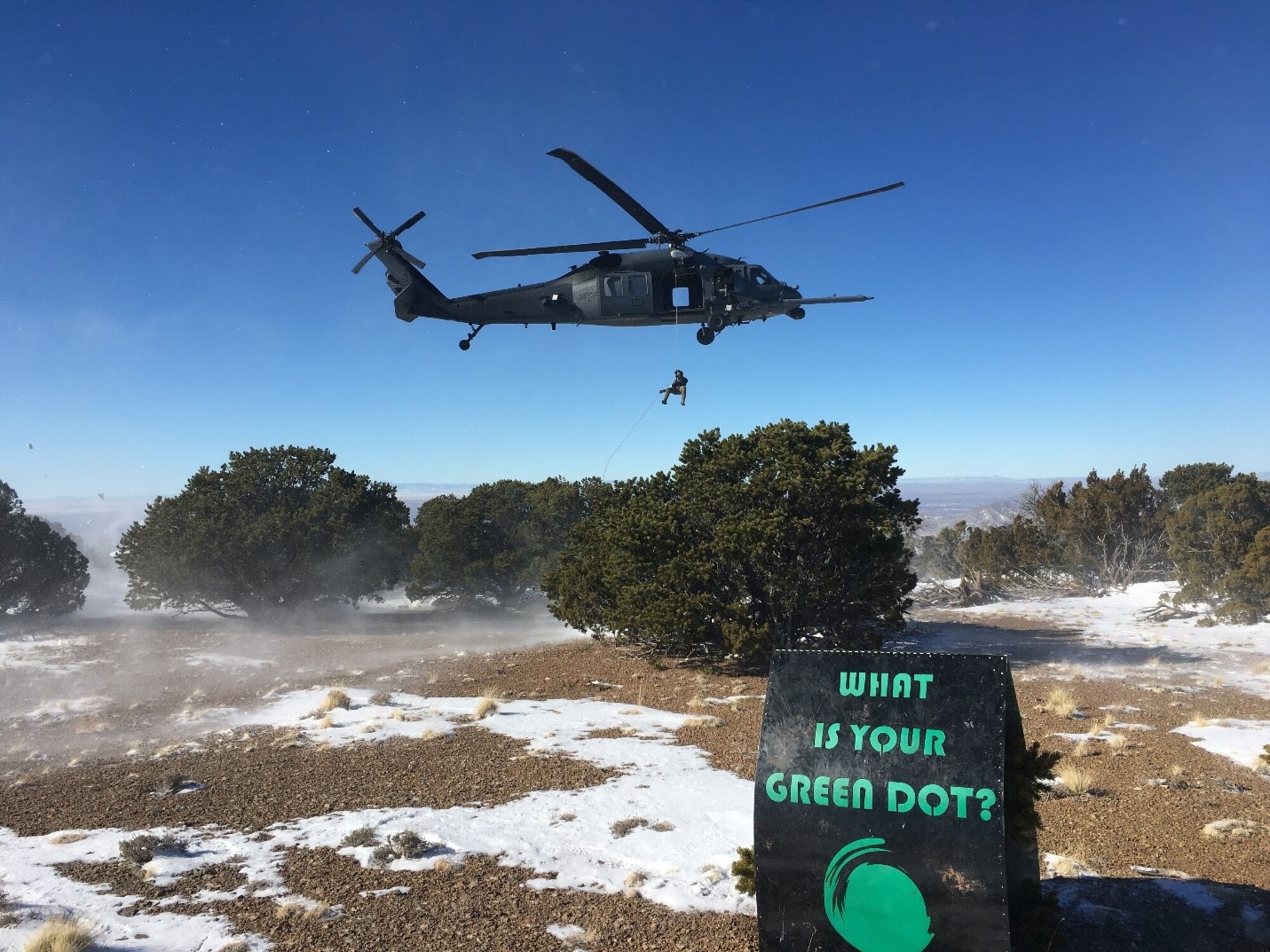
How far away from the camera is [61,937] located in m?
6.00

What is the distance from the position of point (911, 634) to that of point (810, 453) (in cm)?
985

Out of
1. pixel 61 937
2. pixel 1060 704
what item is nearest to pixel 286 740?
pixel 61 937

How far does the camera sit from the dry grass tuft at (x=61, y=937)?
5.96m

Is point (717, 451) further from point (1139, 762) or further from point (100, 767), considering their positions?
point (100, 767)

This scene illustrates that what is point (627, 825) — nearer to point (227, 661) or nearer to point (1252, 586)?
point (227, 661)

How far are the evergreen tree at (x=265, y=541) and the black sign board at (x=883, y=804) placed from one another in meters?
34.6

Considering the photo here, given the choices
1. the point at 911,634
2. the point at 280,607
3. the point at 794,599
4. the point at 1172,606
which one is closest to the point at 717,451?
the point at 794,599

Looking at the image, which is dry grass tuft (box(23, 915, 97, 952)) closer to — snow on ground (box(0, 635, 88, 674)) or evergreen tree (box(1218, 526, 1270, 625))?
snow on ground (box(0, 635, 88, 674))

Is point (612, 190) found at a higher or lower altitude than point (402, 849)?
higher

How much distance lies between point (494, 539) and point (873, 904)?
36474 millimetres

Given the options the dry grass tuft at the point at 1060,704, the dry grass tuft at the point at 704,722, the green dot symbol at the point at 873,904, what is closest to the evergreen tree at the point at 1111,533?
the dry grass tuft at the point at 1060,704

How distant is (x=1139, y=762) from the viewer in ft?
37.0

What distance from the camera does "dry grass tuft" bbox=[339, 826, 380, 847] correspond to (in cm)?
844

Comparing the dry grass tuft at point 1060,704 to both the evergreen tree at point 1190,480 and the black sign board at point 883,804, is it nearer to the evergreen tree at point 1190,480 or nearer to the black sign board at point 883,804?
the black sign board at point 883,804
